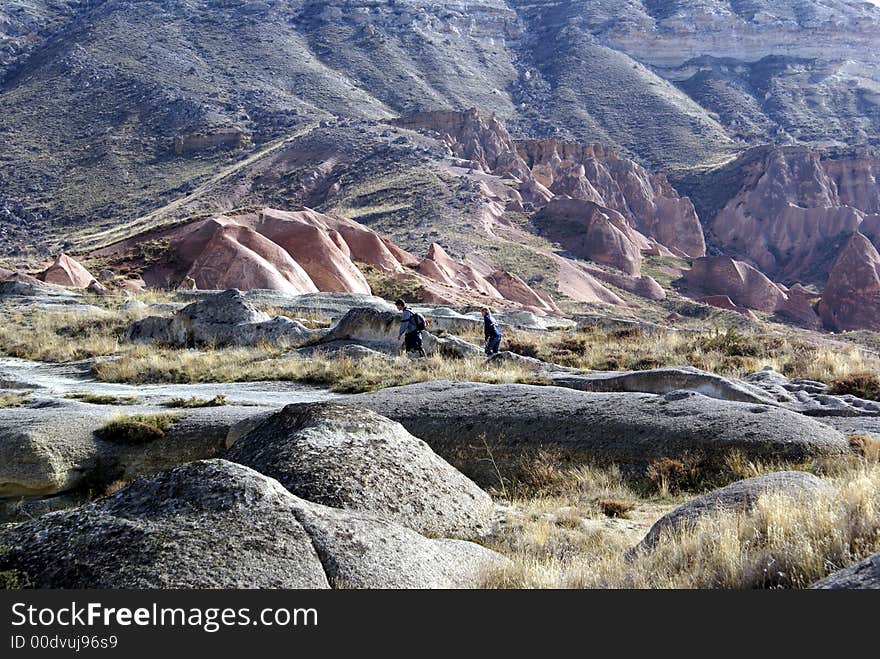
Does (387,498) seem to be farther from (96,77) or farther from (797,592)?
(96,77)

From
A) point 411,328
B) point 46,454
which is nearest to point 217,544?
point 46,454

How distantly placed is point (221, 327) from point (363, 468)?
603 inches

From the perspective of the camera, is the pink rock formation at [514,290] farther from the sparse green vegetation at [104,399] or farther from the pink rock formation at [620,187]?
the pink rock formation at [620,187]

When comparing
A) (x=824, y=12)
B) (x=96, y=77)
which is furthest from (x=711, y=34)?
(x=96, y=77)

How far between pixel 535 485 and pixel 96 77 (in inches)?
4129

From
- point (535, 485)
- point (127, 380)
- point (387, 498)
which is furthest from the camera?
point (127, 380)

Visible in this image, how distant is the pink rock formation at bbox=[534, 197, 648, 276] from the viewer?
262ft

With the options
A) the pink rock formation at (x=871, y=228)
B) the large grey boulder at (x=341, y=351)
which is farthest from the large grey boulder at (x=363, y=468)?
the pink rock formation at (x=871, y=228)

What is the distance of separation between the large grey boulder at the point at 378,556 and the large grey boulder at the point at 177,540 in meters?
0.10

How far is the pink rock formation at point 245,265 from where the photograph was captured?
3666 cm

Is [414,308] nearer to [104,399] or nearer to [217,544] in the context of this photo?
[104,399]

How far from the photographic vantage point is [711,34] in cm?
16812

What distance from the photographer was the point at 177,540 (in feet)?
15.9

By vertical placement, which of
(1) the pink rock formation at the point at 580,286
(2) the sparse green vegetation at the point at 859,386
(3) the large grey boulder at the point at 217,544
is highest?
(3) the large grey boulder at the point at 217,544
